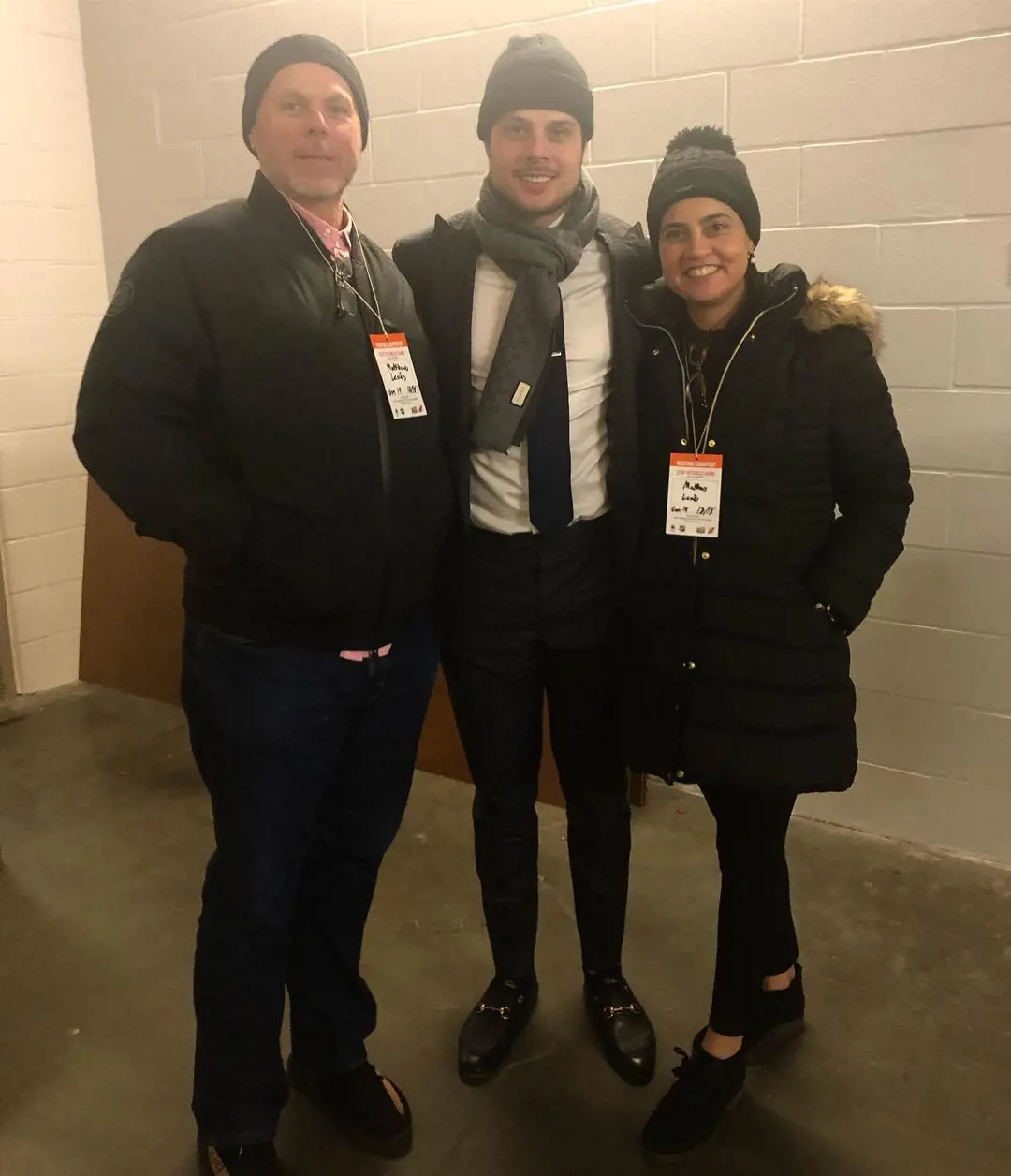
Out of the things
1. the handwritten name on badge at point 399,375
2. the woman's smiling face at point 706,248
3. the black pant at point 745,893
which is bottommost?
the black pant at point 745,893

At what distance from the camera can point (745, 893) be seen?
162cm

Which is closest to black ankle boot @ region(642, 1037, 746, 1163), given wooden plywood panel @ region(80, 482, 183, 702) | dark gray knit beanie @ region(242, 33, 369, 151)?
dark gray knit beanie @ region(242, 33, 369, 151)

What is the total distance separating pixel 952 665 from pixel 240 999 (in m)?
1.80

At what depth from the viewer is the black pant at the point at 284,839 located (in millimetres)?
1454

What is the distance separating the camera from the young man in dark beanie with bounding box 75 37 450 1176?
134 centimetres

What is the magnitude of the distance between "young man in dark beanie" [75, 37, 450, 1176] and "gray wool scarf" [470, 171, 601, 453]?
0.35 feet

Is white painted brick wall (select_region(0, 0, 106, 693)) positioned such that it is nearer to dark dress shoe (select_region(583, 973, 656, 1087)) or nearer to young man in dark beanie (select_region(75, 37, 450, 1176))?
young man in dark beanie (select_region(75, 37, 450, 1176))

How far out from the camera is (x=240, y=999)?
154cm

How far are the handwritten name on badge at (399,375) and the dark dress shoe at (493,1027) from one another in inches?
45.0

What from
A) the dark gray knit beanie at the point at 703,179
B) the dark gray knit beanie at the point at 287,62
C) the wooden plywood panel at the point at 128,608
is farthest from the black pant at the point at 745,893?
the wooden plywood panel at the point at 128,608

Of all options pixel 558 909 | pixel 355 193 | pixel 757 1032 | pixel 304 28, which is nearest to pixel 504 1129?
pixel 757 1032

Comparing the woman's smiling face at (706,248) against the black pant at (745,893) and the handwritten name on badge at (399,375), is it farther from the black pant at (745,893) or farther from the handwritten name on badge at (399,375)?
the black pant at (745,893)

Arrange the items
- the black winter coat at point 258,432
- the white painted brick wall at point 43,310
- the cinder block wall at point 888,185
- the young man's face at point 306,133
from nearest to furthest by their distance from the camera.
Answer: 1. the black winter coat at point 258,432
2. the young man's face at point 306,133
3. the cinder block wall at point 888,185
4. the white painted brick wall at point 43,310

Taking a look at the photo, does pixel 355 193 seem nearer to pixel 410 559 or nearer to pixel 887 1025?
pixel 410 559
